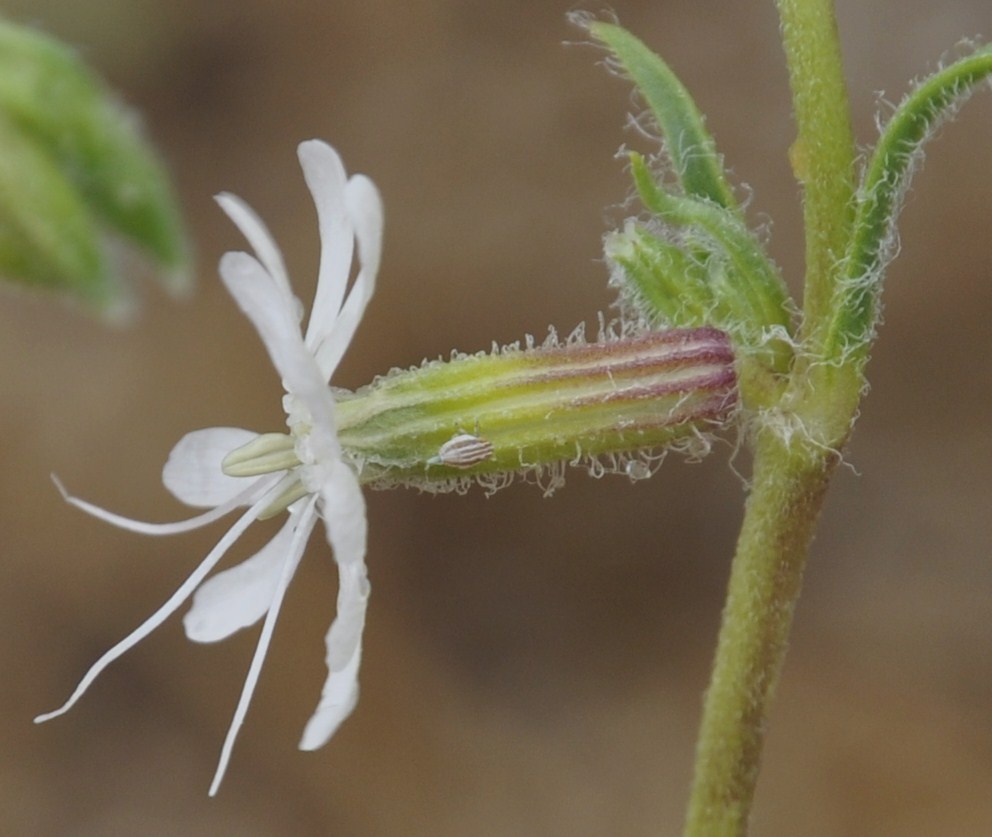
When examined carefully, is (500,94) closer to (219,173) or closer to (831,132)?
(219,173)

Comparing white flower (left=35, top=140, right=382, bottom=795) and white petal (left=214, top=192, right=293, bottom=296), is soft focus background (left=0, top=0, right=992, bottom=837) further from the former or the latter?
white petal (left=214, top=192, right=293, bottom=296)

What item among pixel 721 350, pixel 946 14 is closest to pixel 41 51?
pixel 721 350

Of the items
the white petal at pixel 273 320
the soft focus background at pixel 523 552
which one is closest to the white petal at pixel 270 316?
the white petal at pixel 273 320

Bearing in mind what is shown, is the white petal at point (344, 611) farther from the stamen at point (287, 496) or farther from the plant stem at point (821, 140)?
the plant stem at point (821, 140)

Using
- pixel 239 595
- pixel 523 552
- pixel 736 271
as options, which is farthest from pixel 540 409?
pixel 523 552

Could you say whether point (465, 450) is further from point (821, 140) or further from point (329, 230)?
point (821, 140)
